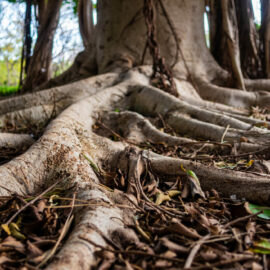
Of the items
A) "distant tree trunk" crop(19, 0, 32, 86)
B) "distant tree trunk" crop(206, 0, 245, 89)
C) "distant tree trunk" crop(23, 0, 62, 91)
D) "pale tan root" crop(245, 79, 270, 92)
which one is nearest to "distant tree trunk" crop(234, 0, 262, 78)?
"distant tree trunk" crop(206, 0, 245, 89)

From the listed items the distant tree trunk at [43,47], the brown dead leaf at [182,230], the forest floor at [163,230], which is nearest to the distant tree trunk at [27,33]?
the distant tree trunk at [43,47]

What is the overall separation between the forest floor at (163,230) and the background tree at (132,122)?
0.04 meters

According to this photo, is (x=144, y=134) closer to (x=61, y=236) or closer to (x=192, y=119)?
(x=192, y=119)

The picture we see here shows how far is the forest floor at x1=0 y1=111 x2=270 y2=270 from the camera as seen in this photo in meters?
0.95

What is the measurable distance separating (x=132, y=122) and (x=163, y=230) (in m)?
1.61

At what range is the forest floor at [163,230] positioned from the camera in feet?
3.12

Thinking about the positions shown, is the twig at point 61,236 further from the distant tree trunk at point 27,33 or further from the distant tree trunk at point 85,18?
the distant tree trunk at point 85,18

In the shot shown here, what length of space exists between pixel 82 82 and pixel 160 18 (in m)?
1.58

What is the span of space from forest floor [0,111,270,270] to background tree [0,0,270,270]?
0.04 m

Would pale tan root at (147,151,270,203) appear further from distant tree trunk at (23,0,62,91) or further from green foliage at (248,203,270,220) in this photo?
distant tree trunk at (23,0,62,91)

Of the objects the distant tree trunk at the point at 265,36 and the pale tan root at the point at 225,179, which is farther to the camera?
the distant tree trunk at the point at 265,36

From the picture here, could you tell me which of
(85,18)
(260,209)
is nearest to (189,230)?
(260,209)

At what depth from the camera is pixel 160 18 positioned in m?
3.90

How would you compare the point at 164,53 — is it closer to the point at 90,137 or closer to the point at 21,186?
the point at 90,137
